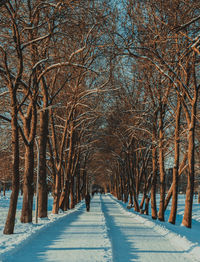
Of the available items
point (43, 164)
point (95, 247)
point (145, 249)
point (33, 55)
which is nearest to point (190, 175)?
point (145, 249)

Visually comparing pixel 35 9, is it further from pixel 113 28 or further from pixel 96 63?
pixel 96 63

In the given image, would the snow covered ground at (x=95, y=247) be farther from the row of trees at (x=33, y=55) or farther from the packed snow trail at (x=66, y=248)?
the row of trees at (x=33, y=55)

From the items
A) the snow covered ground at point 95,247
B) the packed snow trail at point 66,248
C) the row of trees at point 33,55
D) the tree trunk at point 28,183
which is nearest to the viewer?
the packed snow trail at point 66,248

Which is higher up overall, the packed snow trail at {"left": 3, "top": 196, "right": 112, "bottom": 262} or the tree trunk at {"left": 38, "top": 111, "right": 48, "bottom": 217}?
the tree trunk at {"left": 38, "top": 111, "right": 48, "bottom": 217}

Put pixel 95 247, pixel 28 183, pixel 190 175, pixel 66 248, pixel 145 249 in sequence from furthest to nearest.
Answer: pixel 190 175
pixel 28 183
pixel 145 249
pixel 95 247
pixel 66 248

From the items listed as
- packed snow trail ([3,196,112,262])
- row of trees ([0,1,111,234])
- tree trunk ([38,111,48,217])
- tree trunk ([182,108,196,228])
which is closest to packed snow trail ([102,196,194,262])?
packed snow trail ([3,196,112,262])

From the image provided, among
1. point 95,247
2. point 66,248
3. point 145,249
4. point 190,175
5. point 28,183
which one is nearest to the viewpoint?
point 66,248

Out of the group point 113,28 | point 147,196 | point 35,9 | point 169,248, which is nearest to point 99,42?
point 113,28

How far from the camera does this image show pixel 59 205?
29.4 metres

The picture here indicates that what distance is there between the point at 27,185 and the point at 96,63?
11.2 metres

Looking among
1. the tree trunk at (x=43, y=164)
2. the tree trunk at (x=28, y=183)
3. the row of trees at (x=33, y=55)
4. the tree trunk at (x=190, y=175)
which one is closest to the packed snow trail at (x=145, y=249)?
the tree trunk at (x=190, y=175)

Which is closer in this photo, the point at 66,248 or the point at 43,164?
the point at 66,248

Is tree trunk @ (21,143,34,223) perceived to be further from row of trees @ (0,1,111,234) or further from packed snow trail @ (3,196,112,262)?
packed snow trail @ (3,196,112,262)

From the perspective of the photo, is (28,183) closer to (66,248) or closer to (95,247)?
(66,248)
